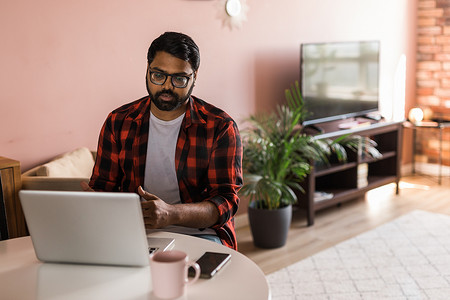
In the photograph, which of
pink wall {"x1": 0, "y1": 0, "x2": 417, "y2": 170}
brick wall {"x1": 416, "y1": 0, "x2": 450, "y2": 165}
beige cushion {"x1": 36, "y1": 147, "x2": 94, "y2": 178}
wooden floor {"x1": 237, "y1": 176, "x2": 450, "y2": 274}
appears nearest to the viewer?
beige cushion {"x1": 36, "y1": 147, "x2": 94, "y2": 178}

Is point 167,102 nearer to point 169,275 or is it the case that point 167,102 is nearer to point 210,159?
point 210,159

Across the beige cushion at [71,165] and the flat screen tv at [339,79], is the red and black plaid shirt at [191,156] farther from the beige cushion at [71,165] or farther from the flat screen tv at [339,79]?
the flat screen tv at [339,79]

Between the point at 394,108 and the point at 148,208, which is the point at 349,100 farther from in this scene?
the point at 148,208

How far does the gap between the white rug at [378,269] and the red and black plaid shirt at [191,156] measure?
111 cm

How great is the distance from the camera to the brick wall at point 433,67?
5.04 m

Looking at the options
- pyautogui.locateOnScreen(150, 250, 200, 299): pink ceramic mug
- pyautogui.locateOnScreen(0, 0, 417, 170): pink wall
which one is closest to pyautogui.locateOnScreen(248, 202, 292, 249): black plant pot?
pyautogui.locateOnScreen(0, 0, 417, 170): pink wall

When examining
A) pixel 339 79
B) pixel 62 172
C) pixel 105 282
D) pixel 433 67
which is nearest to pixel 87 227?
pixel 105 282

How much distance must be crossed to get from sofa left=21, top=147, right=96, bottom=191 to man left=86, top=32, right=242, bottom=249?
21.3 inches

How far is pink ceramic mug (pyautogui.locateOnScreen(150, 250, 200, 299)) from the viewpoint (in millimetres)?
1099

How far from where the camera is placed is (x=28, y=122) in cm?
276

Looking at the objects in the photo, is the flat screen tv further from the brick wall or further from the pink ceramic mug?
the pink ceramic mug

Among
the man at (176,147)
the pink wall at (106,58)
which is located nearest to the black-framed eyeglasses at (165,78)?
the man at (176,147)

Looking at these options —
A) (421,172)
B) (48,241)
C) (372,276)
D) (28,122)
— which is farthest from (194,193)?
(421,172)

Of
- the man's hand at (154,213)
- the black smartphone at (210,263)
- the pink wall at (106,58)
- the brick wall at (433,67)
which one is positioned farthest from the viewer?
the brick wall at (433,67)
